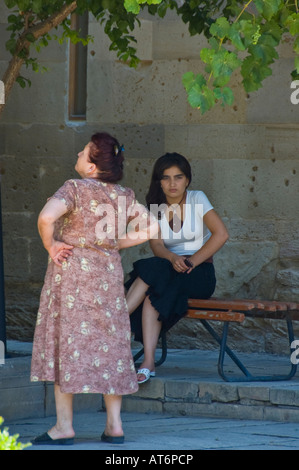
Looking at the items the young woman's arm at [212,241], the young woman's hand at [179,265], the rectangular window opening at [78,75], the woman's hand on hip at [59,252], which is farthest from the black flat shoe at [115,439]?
the rectangular window opening at [78,75]

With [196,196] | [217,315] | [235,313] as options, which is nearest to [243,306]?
[235,313]

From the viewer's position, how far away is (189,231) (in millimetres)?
6570

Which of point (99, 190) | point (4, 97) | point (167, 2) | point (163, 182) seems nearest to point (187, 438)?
point (99, 190)

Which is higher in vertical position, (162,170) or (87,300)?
(162,170)

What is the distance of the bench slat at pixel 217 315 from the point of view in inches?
236

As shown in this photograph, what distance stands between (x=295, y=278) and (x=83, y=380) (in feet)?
9.81

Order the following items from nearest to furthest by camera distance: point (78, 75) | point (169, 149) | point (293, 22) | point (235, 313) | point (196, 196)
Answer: point (293, 22) < point (235, 313) < point (196, 196) < point (169, 149) < point (78, 75)

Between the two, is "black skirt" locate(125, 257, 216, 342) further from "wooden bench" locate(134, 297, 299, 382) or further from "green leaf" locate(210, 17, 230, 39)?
"green leaf" locate(210, 17, 230, 39)

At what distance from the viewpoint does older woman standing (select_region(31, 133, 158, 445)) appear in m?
4.94

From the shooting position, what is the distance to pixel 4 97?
6.37 meters

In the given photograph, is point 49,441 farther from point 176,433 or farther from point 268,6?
point 268,6

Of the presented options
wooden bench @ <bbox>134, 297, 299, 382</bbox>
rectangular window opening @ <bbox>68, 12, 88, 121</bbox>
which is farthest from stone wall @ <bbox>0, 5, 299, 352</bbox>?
wooden bench @ <bbox>134, 297, 299, 382</bbox>

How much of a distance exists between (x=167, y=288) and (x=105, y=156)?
1438 mm

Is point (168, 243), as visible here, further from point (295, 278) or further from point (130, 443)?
point (130, 443)
